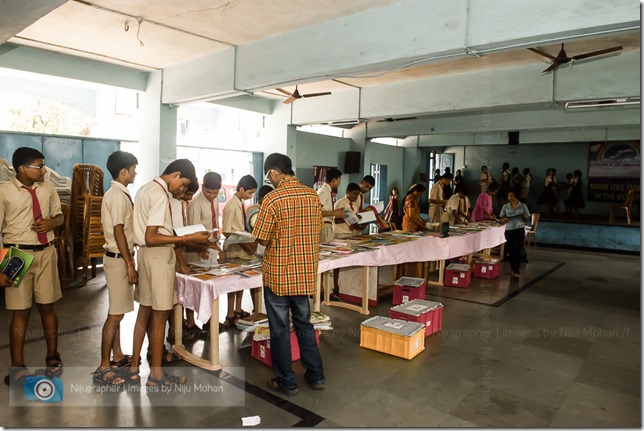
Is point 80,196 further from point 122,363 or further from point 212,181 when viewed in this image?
point 122,363

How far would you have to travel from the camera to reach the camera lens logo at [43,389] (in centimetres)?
284

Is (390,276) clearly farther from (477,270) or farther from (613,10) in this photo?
(613,10)

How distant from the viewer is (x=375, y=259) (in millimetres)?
4969

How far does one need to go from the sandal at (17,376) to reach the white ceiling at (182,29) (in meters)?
2.72

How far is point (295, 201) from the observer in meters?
2.91

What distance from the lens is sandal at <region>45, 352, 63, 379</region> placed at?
3227mm

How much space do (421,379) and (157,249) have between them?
7.00 ft

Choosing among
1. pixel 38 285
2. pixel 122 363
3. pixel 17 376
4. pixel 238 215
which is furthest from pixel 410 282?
pixel 17 376

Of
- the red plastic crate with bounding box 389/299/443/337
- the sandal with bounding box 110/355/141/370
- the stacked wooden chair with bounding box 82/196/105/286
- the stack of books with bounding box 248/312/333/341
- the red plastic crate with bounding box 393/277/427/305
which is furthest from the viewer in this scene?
the stacked wooden chair with bounding box 82/196/105/286

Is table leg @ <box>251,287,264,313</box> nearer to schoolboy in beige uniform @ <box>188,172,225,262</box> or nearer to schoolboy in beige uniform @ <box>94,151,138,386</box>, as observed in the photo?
schoolboy in beige uniform @ <box>188,172,225,262</box>

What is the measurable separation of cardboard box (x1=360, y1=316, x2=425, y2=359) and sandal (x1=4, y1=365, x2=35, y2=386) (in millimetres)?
2565

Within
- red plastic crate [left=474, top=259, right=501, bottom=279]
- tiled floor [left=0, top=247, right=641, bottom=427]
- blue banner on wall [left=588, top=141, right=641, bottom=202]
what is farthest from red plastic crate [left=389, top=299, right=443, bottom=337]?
blue banner on wall [left=588, top=141, right=641, bottom=202]

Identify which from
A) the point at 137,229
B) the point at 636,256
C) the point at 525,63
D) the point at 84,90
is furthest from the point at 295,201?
the point at 636,256

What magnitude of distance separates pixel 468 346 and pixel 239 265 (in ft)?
7.20
